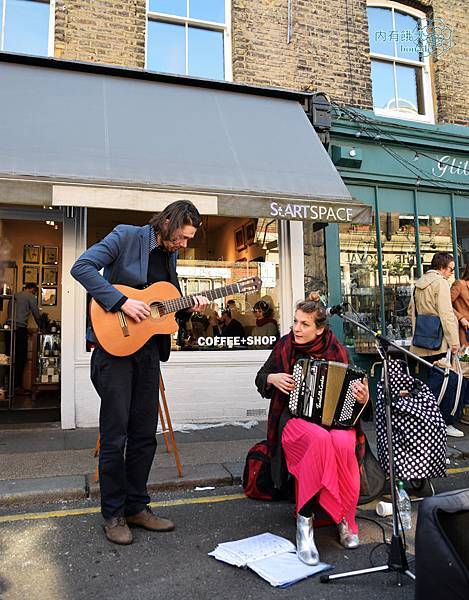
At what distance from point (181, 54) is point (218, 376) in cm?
495

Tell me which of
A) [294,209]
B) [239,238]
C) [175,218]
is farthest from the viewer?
[239,238]

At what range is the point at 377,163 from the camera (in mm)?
7707

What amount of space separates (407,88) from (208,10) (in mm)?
3697

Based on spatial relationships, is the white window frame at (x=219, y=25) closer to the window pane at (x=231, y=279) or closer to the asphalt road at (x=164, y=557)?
the window pane at (x=231, y=279)

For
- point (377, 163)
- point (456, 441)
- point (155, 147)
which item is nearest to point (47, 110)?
point (155, 147)

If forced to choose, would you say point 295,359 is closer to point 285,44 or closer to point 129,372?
point 129,372

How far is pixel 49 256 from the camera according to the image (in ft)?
33.3

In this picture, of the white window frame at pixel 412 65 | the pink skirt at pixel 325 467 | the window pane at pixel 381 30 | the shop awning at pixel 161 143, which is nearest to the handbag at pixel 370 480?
the pink skirt at pixel 325 467

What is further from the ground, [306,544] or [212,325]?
[212,325]

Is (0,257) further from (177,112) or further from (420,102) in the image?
(420,102)

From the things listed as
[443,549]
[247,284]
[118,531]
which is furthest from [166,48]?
[443,549]

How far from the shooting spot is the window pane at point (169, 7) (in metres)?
7.46

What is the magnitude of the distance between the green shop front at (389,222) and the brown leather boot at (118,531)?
15.5 feet

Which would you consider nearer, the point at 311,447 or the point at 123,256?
the point at 311,447
